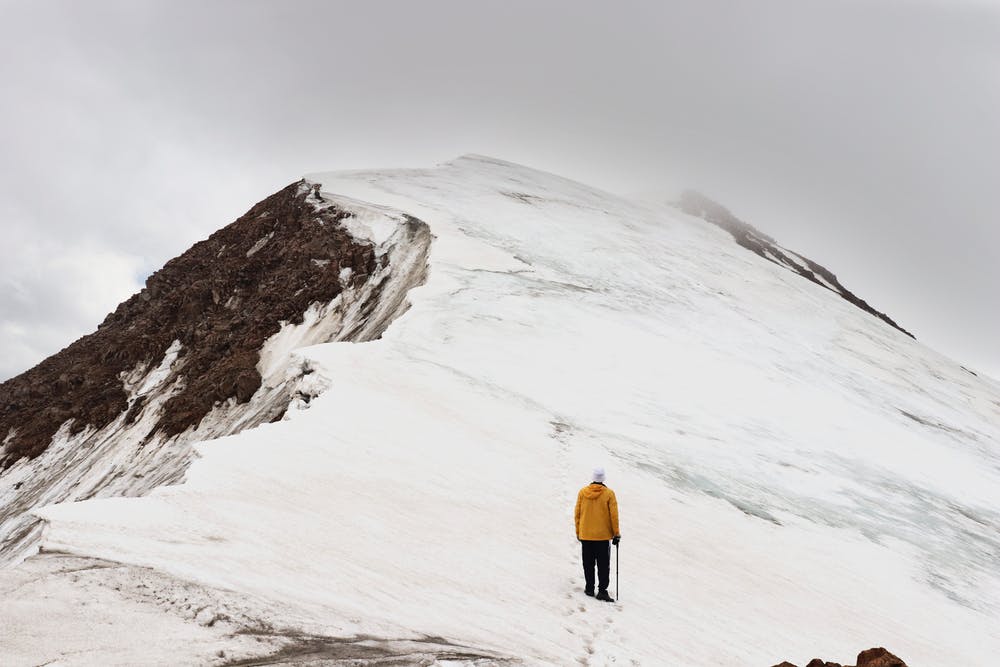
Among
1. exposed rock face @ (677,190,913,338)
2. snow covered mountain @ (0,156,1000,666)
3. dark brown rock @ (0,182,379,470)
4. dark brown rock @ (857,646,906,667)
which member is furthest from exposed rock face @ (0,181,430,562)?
exposed rock face @ (677,190,913,338)

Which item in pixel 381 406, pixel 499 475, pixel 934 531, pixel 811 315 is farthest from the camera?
pixel 811 315

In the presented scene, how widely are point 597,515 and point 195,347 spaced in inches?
915

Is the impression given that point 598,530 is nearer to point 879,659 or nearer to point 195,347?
point 879,659

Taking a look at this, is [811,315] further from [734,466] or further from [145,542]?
[145,542]

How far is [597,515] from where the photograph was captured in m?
7.78

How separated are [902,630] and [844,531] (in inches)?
116

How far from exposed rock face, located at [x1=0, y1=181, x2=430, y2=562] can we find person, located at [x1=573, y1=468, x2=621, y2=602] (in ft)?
32.1

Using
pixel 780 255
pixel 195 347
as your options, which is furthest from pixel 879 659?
pixel 780 255

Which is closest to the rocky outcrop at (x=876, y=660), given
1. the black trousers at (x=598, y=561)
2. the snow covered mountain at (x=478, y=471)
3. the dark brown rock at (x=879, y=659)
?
the dark brown rock at (x=879, y=659)

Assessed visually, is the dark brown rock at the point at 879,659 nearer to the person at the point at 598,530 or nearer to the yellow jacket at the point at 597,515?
the person at the point at 598,530

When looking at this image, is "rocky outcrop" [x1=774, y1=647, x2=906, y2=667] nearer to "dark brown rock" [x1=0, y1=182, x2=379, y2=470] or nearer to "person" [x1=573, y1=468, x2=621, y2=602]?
"person" [x1=573, y1=468, x2=621, y2=602]

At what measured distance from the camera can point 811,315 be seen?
34344 mm

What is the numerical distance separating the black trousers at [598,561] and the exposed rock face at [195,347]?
9917mm

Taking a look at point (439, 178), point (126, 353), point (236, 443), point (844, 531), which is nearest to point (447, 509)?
point (236, 443)
